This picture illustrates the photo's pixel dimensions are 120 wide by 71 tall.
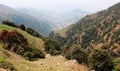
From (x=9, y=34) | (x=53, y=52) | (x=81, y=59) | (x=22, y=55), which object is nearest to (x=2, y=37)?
(x=9, y=34)

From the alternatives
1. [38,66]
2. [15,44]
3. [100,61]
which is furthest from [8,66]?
[15,44]

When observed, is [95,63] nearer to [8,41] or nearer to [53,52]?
[53,52]

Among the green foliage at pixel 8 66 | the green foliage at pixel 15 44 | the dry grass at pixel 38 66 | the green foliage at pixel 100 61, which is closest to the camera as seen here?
the green foliage at pixel 8 66

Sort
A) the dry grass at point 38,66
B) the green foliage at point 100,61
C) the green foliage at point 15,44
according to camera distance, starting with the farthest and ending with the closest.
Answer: the green foliage at point 15,44 < the green foliage at point 100,61 < the dry grass at point 38,66

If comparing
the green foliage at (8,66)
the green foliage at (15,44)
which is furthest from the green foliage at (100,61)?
the green foliage at (8,66)

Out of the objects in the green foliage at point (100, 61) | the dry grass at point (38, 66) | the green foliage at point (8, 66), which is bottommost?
the green foliage at point (100, 61)

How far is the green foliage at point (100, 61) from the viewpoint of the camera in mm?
79750

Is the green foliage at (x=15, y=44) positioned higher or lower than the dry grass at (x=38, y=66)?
lower

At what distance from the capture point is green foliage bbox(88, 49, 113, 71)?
79750 mm

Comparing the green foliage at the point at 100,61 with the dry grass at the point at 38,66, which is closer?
the dry grass at the point at 38,66

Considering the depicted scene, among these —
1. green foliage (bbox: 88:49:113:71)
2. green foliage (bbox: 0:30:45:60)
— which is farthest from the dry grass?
green foliage (bbox: 0:30:45:60)

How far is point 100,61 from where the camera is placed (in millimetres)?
81375

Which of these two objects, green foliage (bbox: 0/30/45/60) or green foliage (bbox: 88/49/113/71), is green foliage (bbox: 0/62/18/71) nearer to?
green foliage (bbox: 0/30/45/60)

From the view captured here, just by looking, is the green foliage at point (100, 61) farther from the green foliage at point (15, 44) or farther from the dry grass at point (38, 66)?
the dry grass at point (38, 66)
